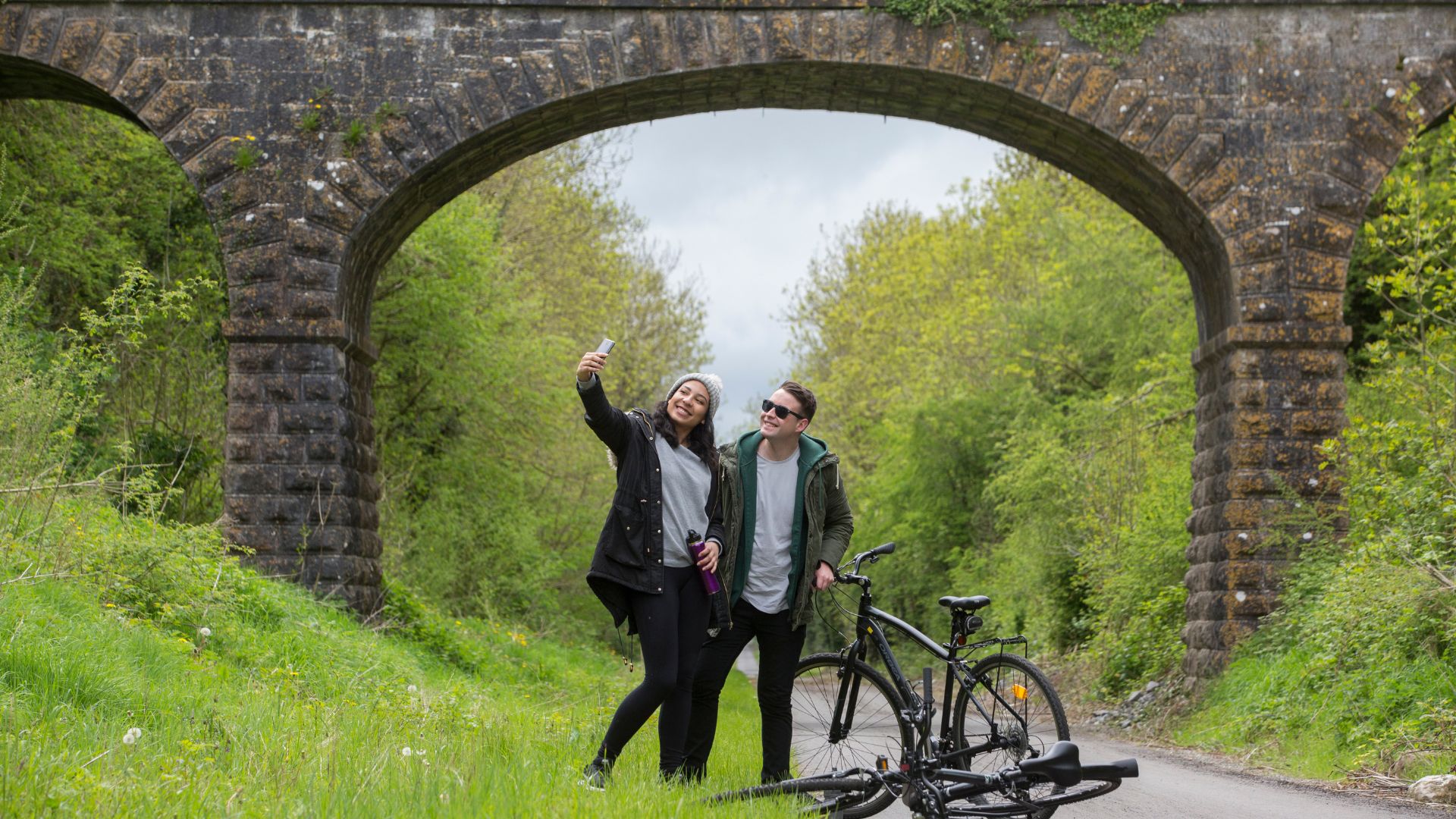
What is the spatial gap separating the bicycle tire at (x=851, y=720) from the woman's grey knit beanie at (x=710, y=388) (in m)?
1.16

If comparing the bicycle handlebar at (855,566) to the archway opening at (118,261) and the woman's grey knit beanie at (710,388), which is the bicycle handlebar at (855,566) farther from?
the archway opening at (118,261)

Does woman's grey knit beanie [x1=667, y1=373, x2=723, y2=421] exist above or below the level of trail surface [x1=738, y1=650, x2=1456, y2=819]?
above

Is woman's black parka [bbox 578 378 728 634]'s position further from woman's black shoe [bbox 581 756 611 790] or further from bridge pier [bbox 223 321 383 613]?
bridge pier [bbox 223 321 383 613]

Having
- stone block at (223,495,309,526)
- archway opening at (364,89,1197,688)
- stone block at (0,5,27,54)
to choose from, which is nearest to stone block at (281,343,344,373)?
stone block at (223,495,309,526)

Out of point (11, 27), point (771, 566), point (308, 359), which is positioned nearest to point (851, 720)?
point (771, 566)

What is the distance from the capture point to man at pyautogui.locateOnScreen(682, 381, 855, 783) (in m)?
5.46

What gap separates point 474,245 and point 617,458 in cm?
1111

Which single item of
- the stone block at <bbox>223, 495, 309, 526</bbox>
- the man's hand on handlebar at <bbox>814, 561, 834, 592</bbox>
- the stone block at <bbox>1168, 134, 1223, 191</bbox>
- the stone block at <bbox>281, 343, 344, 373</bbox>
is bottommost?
the man's hand on handlebar at <bbox>814, 561, 834, 592</bbox>

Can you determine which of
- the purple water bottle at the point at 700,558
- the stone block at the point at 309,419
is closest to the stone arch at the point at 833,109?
the stone block at the point at 309,419

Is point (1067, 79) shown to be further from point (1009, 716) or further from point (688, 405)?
point (688, 405)

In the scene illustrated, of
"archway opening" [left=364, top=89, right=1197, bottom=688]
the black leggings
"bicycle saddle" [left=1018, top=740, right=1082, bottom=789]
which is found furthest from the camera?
"archway opening" [left=364, top=89, right=1197, bottom=688]

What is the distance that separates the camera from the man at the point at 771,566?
→ 546cm

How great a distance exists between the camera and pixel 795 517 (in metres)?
5.55

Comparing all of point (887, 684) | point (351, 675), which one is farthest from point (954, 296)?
point (887, 684)
